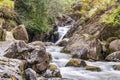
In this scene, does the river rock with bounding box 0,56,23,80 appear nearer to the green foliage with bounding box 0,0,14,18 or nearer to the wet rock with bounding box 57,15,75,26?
the green foliage with bounding box 0,0,14,18

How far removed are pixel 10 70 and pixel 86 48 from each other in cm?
1031

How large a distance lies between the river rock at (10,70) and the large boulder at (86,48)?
8733 mm

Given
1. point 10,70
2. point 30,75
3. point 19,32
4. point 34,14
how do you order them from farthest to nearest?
1. point 34,14
2. point 19,32
3. point 30,75
4. point 10,70

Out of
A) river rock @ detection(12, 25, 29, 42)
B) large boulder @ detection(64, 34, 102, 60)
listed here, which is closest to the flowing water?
large boulder @ detection(64, 34, 102, 60)

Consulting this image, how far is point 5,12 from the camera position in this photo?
27.3m

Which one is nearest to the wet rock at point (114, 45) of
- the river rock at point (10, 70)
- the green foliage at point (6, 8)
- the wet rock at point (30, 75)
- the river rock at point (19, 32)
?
the river rock at point (19, 32)

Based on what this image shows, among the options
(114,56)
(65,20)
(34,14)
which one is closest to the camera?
(114,56)

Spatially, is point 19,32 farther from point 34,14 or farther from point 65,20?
point 65,20

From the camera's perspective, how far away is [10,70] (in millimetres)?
10594

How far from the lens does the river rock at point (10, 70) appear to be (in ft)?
32.7

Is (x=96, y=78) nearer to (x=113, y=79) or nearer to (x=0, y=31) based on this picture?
(x=113, y=79)

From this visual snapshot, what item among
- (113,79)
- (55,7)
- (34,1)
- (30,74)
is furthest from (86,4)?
(30,74)

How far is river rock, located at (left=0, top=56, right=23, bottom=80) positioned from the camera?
9961 millimetres

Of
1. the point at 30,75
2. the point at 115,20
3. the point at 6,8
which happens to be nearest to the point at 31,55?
the point at 30,75
